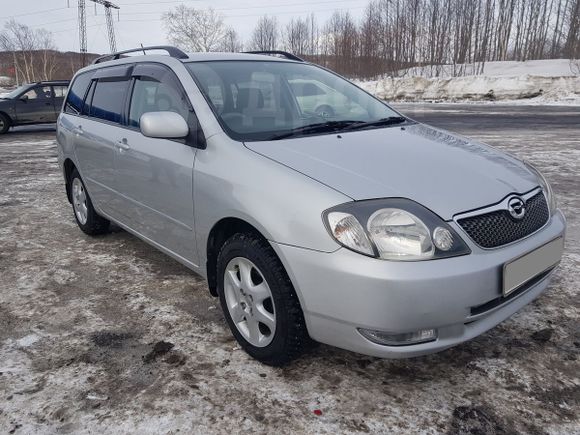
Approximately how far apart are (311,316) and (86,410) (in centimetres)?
110

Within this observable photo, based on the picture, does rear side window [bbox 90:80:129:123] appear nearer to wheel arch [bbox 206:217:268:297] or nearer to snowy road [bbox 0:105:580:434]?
snowy road [bbox 0:105:580:434]

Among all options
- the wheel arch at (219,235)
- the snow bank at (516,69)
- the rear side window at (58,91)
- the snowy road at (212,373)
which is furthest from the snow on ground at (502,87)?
the wheel arch at (219,235)

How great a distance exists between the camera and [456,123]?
14.6 meters

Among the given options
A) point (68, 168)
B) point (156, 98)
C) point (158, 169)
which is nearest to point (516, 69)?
point (68, 168)

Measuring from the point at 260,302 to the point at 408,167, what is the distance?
1.00m

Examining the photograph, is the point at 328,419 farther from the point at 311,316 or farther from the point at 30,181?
the point at 30,181

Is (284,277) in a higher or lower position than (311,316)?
higher

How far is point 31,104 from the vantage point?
551 inches

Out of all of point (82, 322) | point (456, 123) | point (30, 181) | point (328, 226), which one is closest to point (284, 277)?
point (328, 226)

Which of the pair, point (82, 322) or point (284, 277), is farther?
point (82, 322)

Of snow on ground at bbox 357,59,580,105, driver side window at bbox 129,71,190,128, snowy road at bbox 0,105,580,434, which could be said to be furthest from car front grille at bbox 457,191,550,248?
snow on ground at bbox 357,59,580,105

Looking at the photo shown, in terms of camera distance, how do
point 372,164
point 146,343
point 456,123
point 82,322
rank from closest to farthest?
point 372,164 < point 146,343 < point 82,322 < point 456,123

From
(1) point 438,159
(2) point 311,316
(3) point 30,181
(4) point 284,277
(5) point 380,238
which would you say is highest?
(1) point 438,159

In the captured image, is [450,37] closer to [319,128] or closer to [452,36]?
[452,36]
